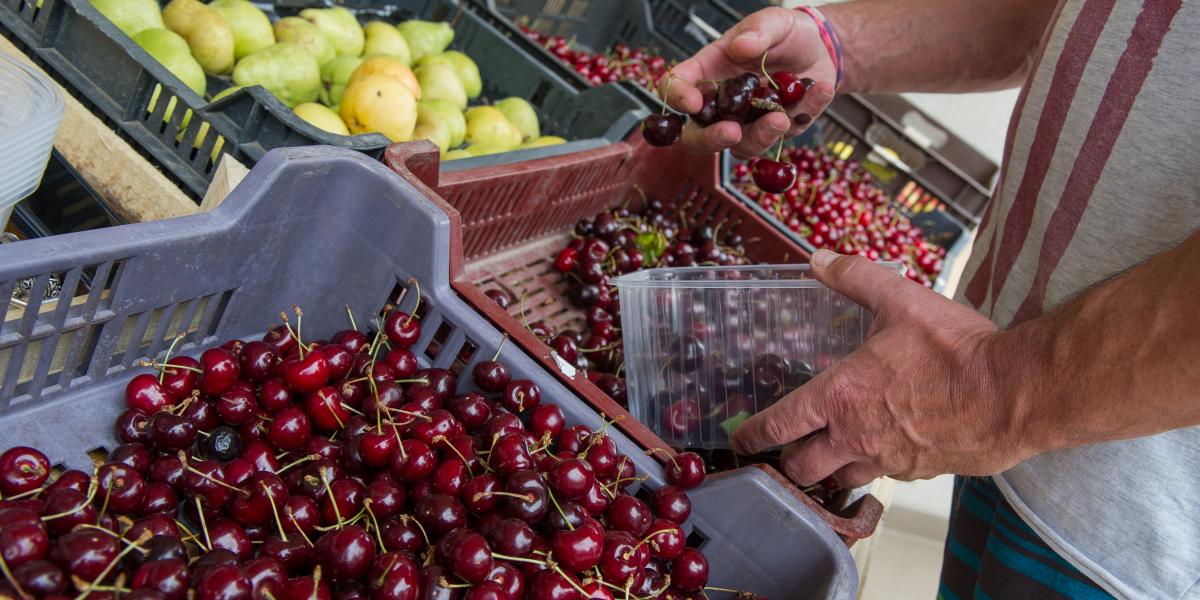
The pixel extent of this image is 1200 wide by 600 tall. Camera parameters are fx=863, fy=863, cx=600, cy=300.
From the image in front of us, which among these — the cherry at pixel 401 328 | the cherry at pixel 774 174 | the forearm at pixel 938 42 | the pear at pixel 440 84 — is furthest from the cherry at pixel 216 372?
the forearm at pixel 938 42

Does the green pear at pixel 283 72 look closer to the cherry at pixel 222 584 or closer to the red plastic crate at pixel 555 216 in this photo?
the red plastic crate at pixel 555 216

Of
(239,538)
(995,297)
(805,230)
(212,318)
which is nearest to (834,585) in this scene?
(995,297)

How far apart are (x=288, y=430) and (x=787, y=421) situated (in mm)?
696

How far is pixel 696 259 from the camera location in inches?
87.3

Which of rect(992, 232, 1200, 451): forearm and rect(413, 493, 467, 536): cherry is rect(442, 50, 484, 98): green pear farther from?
rect(992, 232, 1200, 451): forearm

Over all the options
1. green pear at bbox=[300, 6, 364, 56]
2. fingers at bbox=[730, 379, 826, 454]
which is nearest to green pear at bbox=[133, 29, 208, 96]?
green pear at bbox=[300, 6, 364, 56]

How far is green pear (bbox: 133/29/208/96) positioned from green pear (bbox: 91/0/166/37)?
0.04 m

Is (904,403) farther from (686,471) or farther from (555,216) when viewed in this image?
(555,216)

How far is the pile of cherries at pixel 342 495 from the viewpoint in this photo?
3.03 feet

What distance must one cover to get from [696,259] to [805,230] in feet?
2.78

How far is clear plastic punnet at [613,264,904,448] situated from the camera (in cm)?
142

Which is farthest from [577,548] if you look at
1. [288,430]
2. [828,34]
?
[828,34]

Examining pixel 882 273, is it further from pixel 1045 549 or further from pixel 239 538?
pixel 239 538

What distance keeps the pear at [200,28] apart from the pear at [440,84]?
1.67ft
